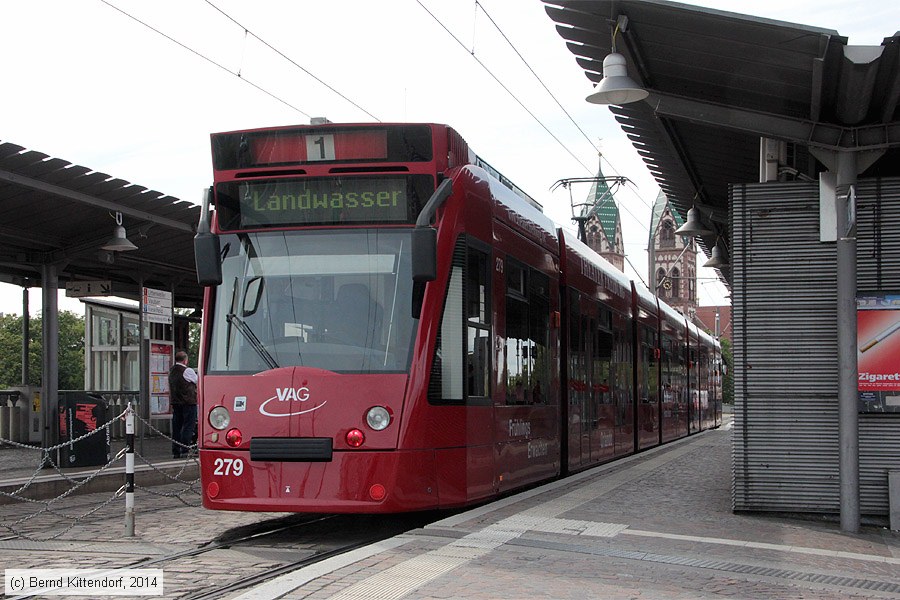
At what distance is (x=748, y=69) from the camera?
1007 cm

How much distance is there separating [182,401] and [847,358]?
11.0 meters

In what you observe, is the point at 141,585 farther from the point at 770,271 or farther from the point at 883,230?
the point at 883,230

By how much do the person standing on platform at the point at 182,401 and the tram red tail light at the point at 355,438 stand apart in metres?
9.64

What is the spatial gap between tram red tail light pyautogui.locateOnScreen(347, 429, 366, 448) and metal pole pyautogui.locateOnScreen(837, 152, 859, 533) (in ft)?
14.0

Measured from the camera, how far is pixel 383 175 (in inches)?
386

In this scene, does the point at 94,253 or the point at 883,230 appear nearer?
the point at 883,230

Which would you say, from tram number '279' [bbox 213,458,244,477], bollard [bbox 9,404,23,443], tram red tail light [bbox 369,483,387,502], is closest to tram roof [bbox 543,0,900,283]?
tram red tail light [bbox 369,483,387,502]

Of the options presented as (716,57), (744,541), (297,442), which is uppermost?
(716,57)

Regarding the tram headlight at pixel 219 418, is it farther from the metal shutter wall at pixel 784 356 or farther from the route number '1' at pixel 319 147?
the metal shutter wall at pixel 784 356

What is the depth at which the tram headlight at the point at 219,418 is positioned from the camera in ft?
30.9

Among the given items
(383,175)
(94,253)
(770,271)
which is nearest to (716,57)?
(770,271)

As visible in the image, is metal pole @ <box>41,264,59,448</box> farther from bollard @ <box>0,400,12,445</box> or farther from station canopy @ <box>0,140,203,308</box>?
bollard @ <box>0,400,12,445</box>

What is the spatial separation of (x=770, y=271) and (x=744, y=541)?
2.91 metres

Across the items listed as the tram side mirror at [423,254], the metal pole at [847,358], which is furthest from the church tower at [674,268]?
the tram side mirror at [423,254]
